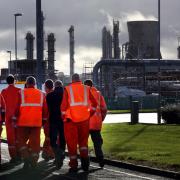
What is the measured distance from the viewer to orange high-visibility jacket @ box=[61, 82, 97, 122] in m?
13.3

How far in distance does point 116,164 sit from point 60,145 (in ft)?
4.46


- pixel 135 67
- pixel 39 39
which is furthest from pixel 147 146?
pixel 135 67

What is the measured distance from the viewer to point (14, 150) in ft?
51.7

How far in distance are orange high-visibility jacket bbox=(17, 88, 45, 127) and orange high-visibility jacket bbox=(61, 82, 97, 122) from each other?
1.17 meters

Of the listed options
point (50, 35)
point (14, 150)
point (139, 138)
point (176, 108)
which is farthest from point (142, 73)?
point (14, 150)

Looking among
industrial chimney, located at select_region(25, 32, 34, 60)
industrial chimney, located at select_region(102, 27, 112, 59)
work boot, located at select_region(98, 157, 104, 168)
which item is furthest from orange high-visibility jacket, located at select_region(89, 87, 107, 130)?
industrial chimney, located at select_region(102, 27, 112, 59)

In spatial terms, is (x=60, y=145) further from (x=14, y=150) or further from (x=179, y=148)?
(x=179, y=148)

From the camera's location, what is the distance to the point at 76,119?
13.3 metres

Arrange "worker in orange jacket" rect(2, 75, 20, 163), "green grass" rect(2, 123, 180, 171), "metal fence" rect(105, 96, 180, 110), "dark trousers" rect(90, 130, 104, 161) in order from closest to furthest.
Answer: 1. "dark trousers" rect(90, 130, 104, 161)
2. "green grass" rect(2, 123, 180, 171)
3. "worker in orange jacket" rect(2, 75, 20, 163)
4. "metal fence" rect(105, 96, 180, 110)

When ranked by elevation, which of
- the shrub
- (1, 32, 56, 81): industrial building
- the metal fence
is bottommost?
the metal fence

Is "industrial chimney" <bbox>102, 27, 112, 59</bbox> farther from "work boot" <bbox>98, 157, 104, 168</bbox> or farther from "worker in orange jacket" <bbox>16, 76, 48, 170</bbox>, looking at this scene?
"work boot" <bbox>98, 157, 104, 168</bbox>

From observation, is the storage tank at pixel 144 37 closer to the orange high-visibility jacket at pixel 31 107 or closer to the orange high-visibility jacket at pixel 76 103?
the orange high-visibility jacket at pixel 31 107

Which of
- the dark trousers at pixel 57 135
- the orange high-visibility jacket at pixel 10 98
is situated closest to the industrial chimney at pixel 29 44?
the orange high-visibility jacket at pixel 10 98

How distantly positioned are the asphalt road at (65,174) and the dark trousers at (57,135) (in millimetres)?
481
